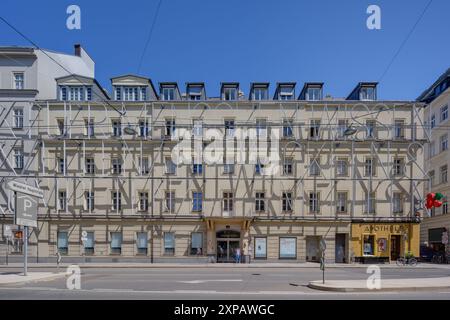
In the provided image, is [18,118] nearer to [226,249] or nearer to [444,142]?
[226,249]

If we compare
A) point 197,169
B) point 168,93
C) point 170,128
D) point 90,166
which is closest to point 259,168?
point 197,169

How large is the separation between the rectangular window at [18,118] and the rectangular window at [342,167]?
28608 millimetres

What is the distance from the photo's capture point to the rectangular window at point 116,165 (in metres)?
32.5

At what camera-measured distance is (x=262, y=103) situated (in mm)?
32688

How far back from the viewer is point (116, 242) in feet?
104

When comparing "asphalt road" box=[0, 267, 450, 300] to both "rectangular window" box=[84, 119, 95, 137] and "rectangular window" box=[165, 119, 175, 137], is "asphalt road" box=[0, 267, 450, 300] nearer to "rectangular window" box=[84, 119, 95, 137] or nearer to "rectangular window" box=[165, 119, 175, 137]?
"rectangular window" box=[165, 119, 175, 137]

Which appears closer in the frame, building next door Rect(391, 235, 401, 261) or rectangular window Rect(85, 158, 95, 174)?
building next door Rect(391, 235, 401, 261)

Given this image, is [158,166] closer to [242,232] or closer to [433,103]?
[242,232]

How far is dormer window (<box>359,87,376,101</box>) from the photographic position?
3412 centimetres

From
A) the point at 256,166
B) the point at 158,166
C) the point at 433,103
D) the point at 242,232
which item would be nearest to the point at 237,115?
the point at 256,166

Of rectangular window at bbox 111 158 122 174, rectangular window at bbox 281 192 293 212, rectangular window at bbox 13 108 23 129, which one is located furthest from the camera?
rectangular window at bbox 13 108 23 129

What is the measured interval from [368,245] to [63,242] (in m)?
26.5

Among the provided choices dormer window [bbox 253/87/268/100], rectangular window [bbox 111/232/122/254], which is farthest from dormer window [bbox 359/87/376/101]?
rectangular window [bbox 111/232/122/254]

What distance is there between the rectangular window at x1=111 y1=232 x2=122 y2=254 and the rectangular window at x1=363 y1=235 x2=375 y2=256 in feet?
69.5
